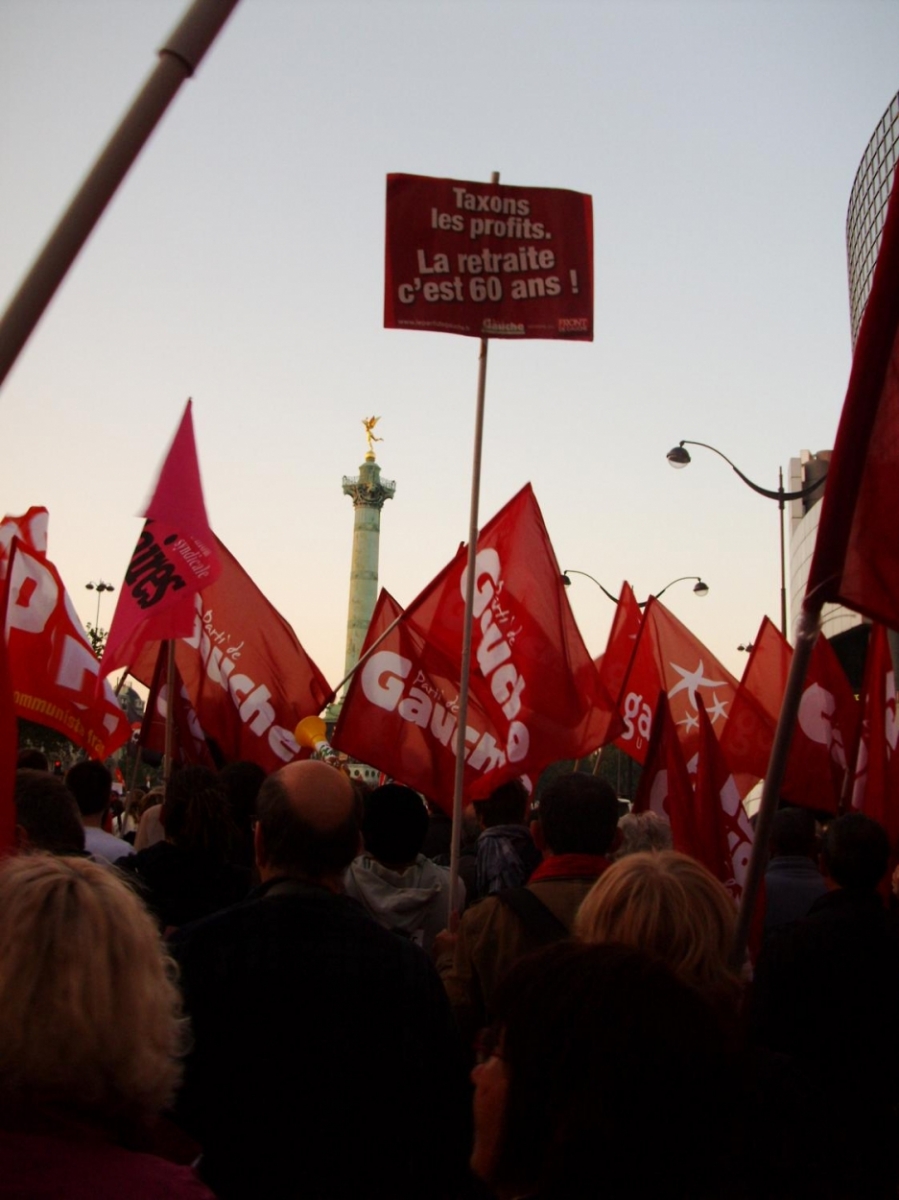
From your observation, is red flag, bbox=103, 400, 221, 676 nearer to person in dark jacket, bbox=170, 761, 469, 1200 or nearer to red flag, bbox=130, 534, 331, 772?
red flag, bbox=130, 534, 331, 772

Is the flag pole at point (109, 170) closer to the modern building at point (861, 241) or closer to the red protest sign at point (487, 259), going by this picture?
the red protest sign at point (487, 259)

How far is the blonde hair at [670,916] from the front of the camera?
2637 mm

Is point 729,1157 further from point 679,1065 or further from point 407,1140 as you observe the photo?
point 407,1140

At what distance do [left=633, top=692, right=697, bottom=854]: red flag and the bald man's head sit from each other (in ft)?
10.8

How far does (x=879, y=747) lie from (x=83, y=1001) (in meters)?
5.25

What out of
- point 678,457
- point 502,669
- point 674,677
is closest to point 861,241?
point 678,457

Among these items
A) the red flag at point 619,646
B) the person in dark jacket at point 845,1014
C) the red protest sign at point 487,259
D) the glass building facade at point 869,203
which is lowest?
the person in dark jacket at point 845,1014

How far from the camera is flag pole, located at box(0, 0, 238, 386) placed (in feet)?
8.11

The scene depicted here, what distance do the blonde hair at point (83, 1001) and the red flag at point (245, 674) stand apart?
6434 millimetres

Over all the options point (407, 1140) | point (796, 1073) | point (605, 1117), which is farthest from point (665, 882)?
point (605, 1117)

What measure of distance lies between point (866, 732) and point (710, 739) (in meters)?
0.92

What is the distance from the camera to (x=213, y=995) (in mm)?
2752

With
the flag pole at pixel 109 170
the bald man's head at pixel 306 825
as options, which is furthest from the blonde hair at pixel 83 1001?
the flag pole at pixel 109 170

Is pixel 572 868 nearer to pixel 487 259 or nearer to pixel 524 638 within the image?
pixel 524 638
